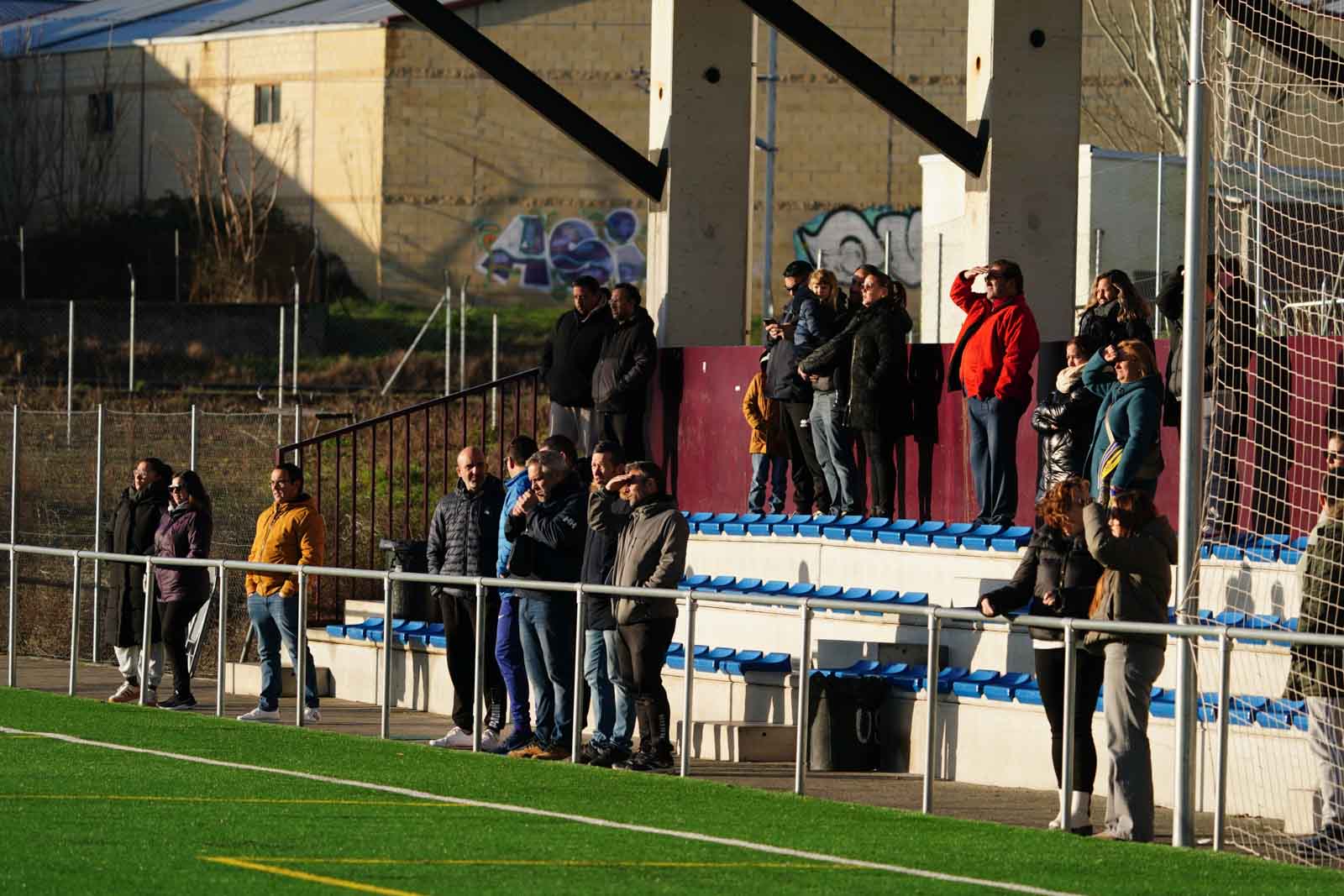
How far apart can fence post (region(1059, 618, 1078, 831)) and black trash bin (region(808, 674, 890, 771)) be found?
2.68 m

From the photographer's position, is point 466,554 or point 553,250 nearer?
point 466,554

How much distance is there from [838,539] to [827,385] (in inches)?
43.2

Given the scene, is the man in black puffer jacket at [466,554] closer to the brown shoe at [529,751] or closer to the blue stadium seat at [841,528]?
the brown shoe at [529,751]

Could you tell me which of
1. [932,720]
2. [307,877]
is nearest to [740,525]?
[932,720]

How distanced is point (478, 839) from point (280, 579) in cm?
700

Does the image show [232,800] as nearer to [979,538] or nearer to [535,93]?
[979,538]

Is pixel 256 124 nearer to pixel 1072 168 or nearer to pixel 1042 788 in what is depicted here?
pixel 1072 168

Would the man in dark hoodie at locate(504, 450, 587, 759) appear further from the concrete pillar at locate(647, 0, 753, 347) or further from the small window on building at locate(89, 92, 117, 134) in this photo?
the small window on building at locate(89, 92, 117, 134)

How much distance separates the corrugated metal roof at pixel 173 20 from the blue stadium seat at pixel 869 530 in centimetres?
3035

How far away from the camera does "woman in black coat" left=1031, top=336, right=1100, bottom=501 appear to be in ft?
47.2

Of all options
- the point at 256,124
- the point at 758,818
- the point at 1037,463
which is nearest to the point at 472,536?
the point at 1037,463

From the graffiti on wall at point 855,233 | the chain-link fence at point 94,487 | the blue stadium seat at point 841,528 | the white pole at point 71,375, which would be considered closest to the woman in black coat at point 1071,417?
the blue stadium seat at point 841,528

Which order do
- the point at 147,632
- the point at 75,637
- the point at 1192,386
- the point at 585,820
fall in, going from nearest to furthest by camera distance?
the point at 585,820 → the point at 1192,386 → the point at 147,632 → the point at 75,637

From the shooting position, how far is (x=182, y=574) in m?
17.3
